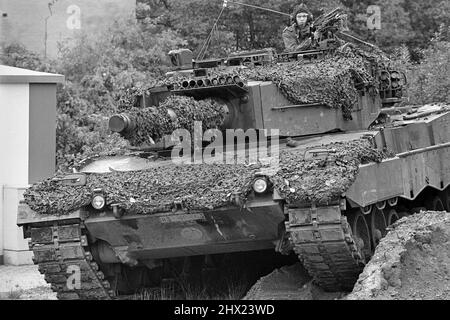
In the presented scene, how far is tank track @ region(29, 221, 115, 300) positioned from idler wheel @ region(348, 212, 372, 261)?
3.01 metres

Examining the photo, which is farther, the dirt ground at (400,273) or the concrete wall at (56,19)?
the concrete wall at (56,19)

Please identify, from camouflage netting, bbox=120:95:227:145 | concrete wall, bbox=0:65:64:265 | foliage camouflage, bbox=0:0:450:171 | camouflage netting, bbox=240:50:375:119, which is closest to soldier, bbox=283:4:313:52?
camouflage netting, bbox=240:50:375:119

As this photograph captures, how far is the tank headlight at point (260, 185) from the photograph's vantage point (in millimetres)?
10547

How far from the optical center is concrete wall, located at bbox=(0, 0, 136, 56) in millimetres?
25172

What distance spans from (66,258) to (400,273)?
3827mm

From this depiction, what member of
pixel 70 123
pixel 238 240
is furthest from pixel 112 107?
pixel 238 240

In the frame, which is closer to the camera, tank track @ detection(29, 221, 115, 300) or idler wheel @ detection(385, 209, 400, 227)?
tank track @ detection(29, 221, 115, 300)

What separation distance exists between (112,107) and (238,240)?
1205 centimetres

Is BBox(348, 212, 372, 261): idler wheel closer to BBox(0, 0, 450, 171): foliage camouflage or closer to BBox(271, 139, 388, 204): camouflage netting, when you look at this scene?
BBox(271, 139, 388, 204): camouflage netting

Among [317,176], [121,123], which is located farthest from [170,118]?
[317,176]

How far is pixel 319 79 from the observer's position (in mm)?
12719

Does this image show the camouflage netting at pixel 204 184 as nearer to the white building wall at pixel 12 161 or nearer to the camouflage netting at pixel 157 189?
the camouflage netting at pixel 157 189

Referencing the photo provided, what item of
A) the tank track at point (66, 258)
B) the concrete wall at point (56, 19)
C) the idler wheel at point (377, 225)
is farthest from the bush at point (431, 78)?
the tank track at point (66, 258)

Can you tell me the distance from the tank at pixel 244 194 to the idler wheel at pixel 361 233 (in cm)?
2
